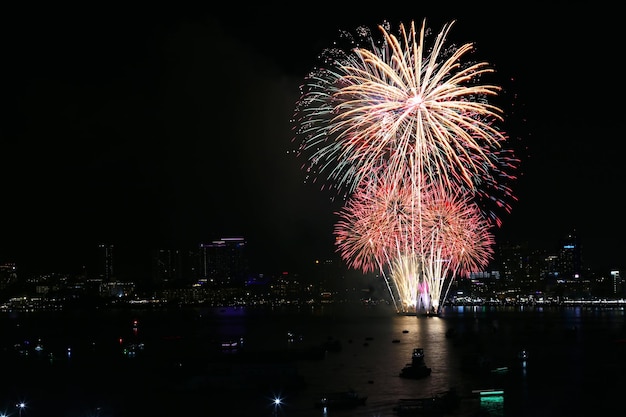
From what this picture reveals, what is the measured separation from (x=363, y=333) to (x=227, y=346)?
1994 centimetres

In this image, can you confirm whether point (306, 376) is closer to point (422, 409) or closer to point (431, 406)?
point (422, 409)

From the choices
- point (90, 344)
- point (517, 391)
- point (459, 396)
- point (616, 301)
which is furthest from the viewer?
point (616, 301)

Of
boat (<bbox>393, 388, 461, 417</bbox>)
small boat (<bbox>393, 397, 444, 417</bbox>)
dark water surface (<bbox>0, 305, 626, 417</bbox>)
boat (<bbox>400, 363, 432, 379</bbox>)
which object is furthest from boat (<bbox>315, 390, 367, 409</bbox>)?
boat (<bbox>400, 363, 432, 379</bbox>)

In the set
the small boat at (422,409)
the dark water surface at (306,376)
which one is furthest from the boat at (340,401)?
the small boat at (422,409)

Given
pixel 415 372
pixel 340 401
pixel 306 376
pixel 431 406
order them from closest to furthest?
pixel 431 406 → pixel 340 401 → pixel 415 372 → pixel 306 376

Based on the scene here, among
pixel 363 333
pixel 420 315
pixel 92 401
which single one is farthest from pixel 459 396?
pixel 420 315

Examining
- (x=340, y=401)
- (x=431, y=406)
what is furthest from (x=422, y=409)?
(x=340, y=401)

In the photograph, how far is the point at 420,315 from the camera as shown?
10569cm

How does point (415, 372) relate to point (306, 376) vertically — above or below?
above

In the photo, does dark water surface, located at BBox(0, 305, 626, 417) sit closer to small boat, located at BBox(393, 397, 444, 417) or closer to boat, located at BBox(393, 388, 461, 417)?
boat, located at BBox(393, 388, 461, 417)

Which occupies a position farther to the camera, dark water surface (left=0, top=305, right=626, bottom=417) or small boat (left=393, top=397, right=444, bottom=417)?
dark water surface (left=0, top=305, right=626, bottom=417)

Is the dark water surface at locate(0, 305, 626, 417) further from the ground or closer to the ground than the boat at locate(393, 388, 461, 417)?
closer to the ground

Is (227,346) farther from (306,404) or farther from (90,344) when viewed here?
(306,404)

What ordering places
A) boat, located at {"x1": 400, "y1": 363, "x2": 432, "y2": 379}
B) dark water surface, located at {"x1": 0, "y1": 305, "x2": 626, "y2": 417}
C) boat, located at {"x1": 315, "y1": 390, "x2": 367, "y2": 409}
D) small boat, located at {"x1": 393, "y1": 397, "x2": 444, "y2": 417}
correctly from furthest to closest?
1. boat, located at {"x1": 400, "y1": 363, "x2": 432, "y2": 379}
2. dark water surface, located at {"x1": 0, "y1": 305, "x2": 626, "y2": 417}
3. boat, located at {"x1": 315, "y1": 390, "x2": 367, "y2": 409}
4. small boat, located at {"x1": 393, "y1": 397, "x2": 444, "y2": 417}
